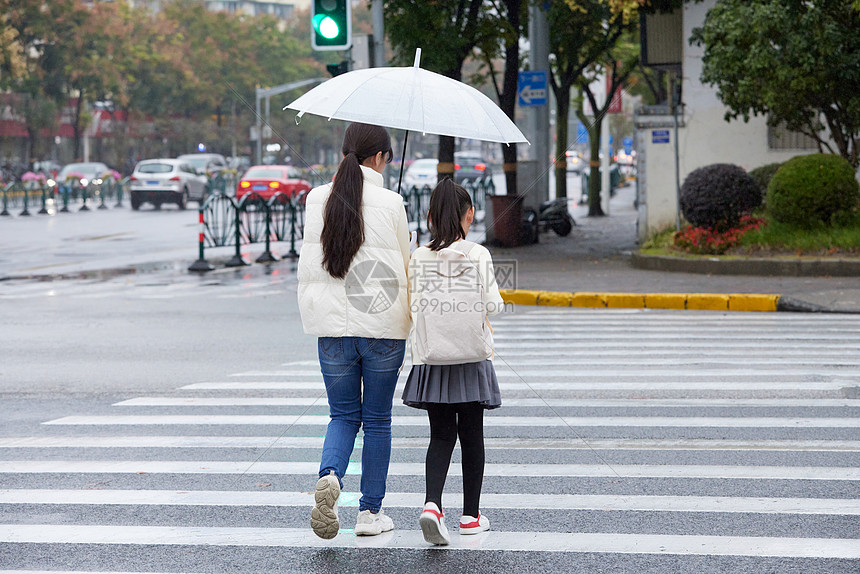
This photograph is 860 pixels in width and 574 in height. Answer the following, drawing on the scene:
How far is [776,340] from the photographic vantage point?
36.3ft

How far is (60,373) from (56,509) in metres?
4.32

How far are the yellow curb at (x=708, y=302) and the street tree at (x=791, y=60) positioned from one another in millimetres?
4419

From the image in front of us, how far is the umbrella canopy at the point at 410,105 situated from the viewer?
5.04 meters

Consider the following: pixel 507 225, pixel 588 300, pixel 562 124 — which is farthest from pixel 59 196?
pixel 588 300

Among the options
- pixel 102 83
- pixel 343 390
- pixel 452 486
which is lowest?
pixel 452 486

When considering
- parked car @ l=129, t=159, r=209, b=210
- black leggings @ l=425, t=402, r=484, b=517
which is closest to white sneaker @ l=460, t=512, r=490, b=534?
black leggings @ l=425, t=402, r=484, b=517

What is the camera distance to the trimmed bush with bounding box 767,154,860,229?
1694 cm

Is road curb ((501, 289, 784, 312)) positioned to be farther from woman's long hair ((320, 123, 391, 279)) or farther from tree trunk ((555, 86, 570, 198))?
tree trunk ((555, 86, 570, 198))

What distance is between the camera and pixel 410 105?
514 cm

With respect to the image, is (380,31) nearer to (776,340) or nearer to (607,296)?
(607,296)

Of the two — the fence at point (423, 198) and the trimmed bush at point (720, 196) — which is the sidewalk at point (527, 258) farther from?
the fence at point (423, 198)

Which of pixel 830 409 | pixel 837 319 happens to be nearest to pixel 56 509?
pixel 830 409

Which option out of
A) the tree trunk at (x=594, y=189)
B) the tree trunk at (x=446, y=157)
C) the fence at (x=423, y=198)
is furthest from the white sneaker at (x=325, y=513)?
the tree trunk at (x=594, y=189)

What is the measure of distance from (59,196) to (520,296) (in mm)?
35257
